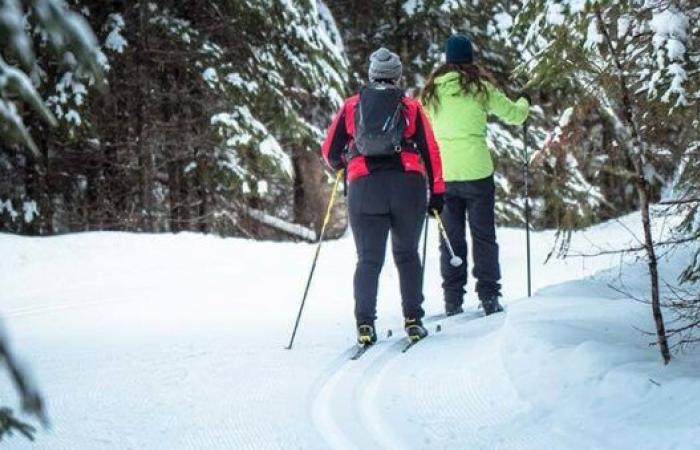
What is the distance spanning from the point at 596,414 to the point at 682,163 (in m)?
2.09

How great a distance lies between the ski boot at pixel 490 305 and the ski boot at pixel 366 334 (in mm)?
1265

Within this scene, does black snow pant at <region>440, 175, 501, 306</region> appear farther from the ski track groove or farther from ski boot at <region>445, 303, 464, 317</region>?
the ski track groove

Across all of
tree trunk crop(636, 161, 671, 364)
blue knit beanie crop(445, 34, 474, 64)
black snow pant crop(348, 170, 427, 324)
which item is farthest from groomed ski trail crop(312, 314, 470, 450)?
blue knit beanie crop(445, 34, 474, 64)

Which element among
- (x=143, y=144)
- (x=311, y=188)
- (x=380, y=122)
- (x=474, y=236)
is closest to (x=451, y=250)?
(x=474, y=236)

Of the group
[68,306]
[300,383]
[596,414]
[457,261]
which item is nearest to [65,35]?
[596,414]

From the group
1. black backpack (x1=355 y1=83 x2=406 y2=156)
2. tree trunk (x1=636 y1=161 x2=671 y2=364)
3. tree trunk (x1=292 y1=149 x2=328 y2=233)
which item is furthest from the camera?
tree trunk (x1=292 y1=149 x2=328 y2=233)

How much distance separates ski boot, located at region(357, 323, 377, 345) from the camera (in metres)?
5.08

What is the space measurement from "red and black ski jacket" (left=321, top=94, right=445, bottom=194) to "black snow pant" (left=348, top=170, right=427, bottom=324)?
63 millimetres

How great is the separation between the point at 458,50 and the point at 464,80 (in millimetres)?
236

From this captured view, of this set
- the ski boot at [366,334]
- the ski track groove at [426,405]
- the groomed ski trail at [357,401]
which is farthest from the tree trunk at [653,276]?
the ski boot at [366,334]

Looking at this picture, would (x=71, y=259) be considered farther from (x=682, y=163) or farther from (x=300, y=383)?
(x=682, y=163)

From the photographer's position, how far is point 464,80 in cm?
598

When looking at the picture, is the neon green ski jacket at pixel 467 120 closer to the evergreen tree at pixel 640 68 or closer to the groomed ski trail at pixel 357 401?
the evergreen tree at pixel 640 68

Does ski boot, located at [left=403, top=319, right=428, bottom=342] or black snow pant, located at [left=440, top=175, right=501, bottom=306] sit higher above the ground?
black snow pant, located at [left=440, top=175, right=501, bottom=306]
